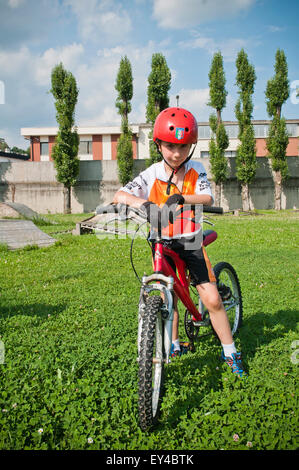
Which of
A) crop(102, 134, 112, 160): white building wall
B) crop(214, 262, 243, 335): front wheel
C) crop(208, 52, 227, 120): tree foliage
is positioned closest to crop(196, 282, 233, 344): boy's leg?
crop(214, 262, 243, 335): front wheel

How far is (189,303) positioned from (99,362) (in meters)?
1.08

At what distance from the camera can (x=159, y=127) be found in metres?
3.16

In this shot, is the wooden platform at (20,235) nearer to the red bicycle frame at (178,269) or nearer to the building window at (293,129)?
the red bicycle frame at (178,269)

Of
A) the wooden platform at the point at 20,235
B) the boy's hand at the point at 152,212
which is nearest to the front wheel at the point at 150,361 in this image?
the boy's hand at the point at 152,212

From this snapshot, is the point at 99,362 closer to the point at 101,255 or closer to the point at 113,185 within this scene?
the point at 101,255

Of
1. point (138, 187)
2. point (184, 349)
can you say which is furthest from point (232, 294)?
point (138, 187)

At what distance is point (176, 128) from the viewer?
10.2 ft

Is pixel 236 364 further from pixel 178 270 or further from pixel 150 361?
pixel 150 361

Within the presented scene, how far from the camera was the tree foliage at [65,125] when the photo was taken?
2616cm

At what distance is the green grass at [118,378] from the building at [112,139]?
1604 inches

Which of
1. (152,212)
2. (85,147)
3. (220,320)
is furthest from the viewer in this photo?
(85,147)

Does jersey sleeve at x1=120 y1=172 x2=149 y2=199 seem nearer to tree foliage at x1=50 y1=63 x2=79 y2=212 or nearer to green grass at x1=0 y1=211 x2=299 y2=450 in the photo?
green grass at x1=0 y1=211 x2=299 y2=450

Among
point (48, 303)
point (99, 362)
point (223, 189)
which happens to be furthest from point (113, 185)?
point (99, 362)

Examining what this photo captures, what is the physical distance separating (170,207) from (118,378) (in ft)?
5.60
